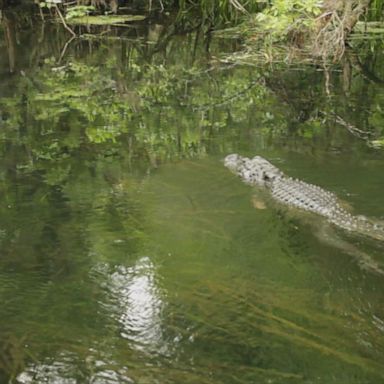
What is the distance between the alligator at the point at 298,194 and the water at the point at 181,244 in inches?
5.2

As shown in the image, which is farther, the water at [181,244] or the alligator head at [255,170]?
the alligator head at [255,170]

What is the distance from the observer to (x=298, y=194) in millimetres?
6348

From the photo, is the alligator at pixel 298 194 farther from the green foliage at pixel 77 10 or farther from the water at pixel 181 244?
the green foliage at pixel 77 10

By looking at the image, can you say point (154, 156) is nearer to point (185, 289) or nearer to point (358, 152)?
point (358, 152)

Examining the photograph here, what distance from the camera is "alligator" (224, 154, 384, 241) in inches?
225

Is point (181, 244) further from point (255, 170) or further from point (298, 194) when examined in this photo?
point (255, 170)

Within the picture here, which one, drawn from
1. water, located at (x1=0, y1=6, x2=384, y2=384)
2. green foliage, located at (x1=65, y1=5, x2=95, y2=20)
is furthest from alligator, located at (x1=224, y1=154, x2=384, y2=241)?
green foliage, located at (x1=65, y1=5, x2=95, y2=20)

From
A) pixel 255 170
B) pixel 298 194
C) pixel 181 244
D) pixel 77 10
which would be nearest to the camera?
pixel 181 244

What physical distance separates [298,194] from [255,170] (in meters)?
0.81

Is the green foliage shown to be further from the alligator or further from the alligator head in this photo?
the alligator head

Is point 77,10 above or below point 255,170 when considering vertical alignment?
above

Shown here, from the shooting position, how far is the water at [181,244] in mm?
3992

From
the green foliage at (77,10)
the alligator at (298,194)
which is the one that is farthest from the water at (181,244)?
the green foliage at (77,10)

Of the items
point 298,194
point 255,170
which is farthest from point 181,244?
point 255,170
